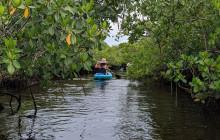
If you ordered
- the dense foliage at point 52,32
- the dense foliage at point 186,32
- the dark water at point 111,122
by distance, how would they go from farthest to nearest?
the dense foliage at point 186,32 → the dark water at point 111,122 → the dense foliage at point 52,32

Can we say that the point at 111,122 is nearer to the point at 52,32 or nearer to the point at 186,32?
the point at 186,32

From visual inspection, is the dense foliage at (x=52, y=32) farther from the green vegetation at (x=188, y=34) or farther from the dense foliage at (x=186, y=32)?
the dense foliage at (x=186, y=32)

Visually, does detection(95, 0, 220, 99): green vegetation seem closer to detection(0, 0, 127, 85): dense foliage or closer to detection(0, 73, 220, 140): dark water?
detection(0, 73, 220, 140): dark water

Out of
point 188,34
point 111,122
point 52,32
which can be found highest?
point 188,34

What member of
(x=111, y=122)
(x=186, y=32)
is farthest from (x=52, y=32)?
(x=186, y=32)

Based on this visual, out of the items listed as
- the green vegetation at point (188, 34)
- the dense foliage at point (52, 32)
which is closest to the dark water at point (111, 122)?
the green vegetation at point (188, 34)

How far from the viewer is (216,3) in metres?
5.82

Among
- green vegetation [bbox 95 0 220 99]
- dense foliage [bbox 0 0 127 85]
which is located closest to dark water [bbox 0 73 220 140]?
green vegetation [bbox 95 0 220 99]

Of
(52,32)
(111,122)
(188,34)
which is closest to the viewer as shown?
(52,32)

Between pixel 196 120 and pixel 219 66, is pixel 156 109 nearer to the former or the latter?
pixel 196 120

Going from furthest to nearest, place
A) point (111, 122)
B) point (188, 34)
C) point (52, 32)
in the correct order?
point (188, 34), point (111, 122), point (52, 32)

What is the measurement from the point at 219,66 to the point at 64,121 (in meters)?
3.82

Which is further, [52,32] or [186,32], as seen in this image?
[186,32]

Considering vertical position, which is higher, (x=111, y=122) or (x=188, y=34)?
(x=188, y=34)
